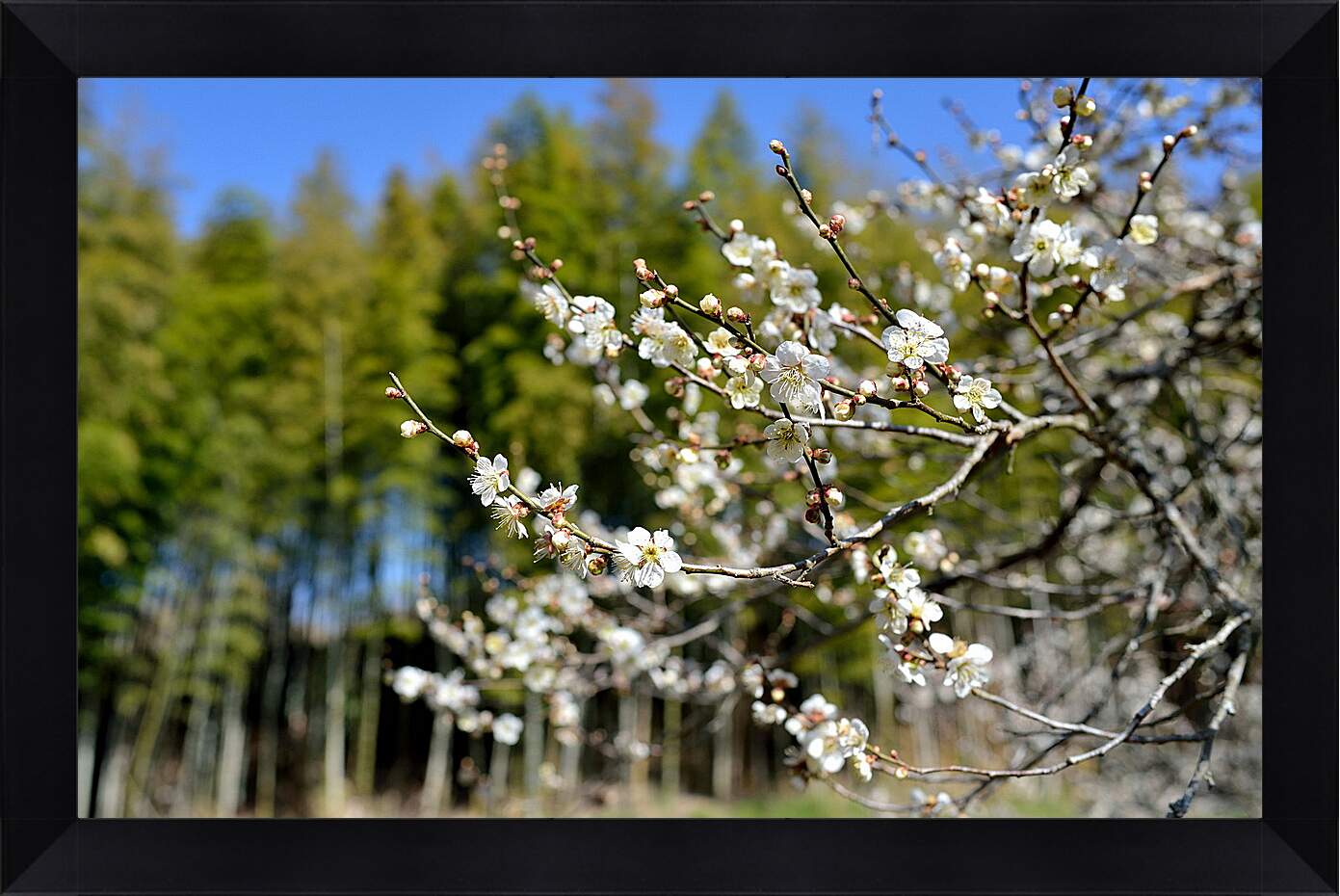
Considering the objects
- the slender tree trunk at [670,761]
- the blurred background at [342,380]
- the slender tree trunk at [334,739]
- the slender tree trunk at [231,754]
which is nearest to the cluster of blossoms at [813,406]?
the blurred background at [342,380]

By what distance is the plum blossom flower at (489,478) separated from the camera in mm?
643

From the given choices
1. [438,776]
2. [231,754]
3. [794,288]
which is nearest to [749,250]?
[794,288]

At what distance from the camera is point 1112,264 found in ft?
2.83

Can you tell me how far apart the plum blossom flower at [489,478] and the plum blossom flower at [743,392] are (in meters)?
0.18

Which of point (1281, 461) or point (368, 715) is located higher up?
point (1281, 461)

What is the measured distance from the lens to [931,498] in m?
0.71

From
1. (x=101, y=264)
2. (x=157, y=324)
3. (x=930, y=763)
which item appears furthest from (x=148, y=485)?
(x=930, y=763)

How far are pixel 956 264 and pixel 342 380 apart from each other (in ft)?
14.4

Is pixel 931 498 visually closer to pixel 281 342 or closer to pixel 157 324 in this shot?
pixel 157 324

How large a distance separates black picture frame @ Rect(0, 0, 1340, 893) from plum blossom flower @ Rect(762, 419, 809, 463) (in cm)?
62

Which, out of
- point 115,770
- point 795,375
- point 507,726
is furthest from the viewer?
point 115,770

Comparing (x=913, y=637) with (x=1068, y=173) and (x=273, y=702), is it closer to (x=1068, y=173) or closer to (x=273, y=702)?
(x=1068, y=173)

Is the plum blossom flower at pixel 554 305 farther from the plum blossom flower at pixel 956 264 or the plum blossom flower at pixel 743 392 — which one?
the plum blossom flower at pixel 956 264
